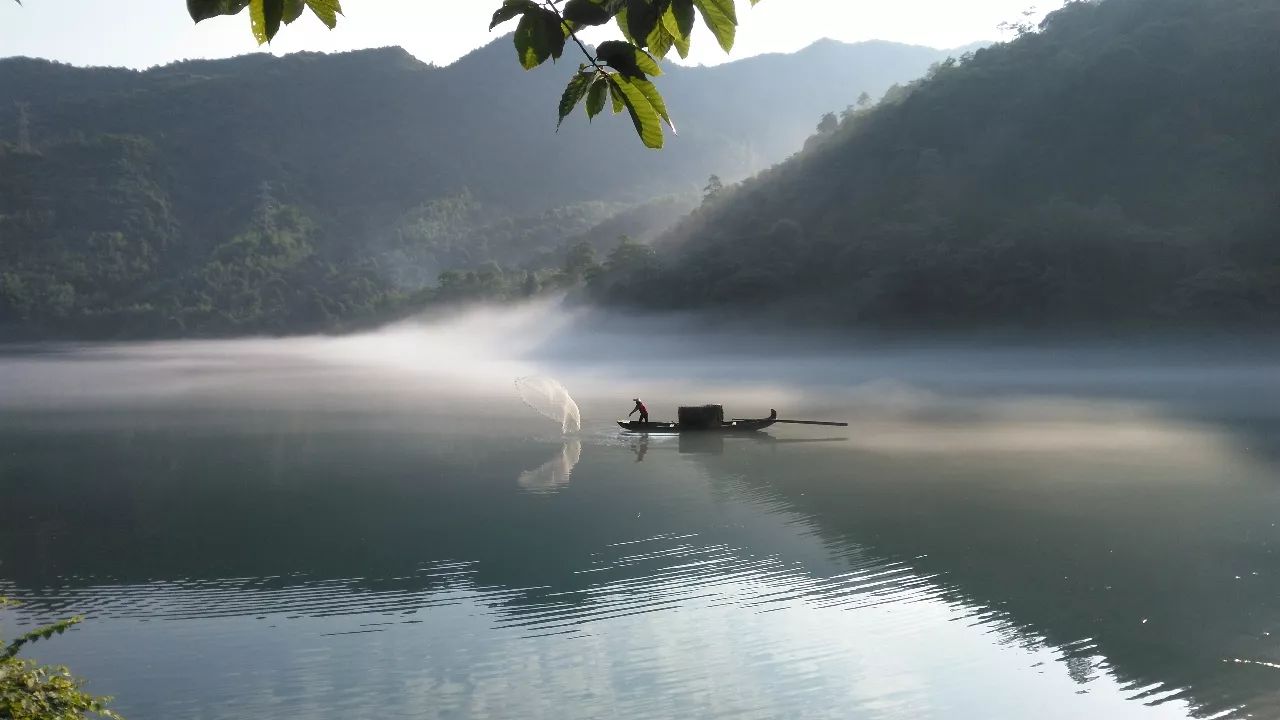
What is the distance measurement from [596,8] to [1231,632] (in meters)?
13.2

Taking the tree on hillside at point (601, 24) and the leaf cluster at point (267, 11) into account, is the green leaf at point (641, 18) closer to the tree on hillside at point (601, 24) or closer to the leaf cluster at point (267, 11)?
the tree on hillside at point (601, 24)

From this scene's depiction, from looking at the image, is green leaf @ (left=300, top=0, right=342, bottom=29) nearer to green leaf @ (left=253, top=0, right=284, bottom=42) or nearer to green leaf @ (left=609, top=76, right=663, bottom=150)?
green leaf @ (left=253, top=0, right=284, bottom=42)

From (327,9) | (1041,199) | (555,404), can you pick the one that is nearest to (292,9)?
(327,9)

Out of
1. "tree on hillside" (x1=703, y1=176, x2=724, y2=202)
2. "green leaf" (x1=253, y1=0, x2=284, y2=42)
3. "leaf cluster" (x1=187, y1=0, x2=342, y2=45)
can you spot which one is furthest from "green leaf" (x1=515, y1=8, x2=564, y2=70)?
"tree on hillside" (x1=703, y1=176, x2=724, y2=202)

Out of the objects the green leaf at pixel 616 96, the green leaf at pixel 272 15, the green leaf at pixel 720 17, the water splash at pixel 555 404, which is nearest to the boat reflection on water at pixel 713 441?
the water splash at pixel 555 404

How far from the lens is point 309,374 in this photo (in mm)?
78562

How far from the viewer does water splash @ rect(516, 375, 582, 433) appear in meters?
35.0

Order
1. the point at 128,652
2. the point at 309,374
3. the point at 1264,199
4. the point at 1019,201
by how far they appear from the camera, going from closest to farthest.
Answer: the point at 128,652
the point at 309,374
the point at 1264,199
the point at 1019,201

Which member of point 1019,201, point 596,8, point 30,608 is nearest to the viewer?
point 596,8

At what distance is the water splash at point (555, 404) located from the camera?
35041 mm

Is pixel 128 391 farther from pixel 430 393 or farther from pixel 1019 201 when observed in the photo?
pixel 1019 201

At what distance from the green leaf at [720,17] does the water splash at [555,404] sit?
2755cm

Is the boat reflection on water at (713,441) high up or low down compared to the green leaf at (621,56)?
down

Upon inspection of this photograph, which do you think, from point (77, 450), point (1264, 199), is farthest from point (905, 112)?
point (77, 450)
